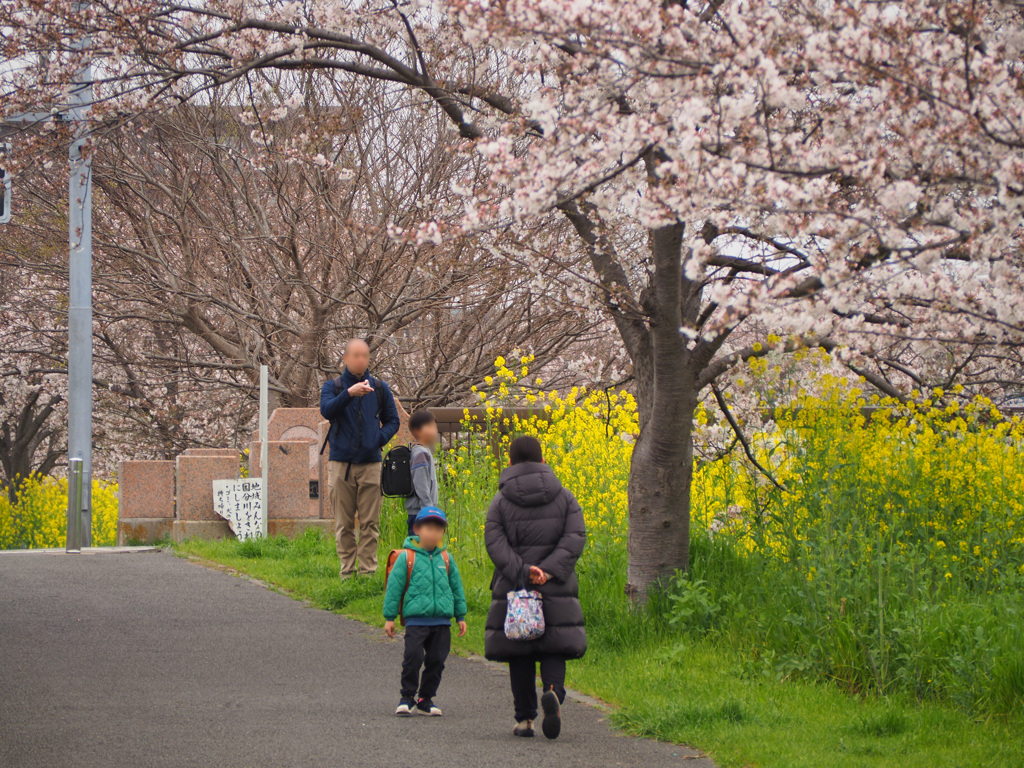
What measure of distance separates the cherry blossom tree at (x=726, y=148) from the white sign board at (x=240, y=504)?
641cm

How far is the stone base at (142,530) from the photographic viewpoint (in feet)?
47.9

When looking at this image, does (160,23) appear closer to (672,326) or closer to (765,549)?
(672,326)

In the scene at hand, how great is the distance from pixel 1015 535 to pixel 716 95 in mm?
3539

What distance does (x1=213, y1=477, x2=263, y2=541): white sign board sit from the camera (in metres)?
13.3

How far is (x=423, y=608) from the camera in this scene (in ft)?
18.3

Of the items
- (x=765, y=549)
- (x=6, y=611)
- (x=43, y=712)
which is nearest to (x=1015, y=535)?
(x=765, y=549)

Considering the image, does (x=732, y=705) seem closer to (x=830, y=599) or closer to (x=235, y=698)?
(x=830, y=599)

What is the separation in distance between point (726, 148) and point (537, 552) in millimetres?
2137

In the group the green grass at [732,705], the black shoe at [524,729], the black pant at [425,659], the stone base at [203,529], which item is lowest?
the black shoe at [524,729]

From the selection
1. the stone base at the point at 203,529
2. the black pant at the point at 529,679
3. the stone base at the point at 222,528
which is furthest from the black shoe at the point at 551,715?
the stone base at the point at 203,529

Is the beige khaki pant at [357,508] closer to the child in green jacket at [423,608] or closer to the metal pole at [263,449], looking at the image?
the child in green jacket at [423,608]

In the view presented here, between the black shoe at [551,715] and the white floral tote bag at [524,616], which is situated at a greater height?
the white floral tote bag at [524,616]

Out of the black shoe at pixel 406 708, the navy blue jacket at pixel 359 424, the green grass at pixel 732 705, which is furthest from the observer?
the navy blue jacket at pixel 359 424

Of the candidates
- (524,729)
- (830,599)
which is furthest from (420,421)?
(830,599)
